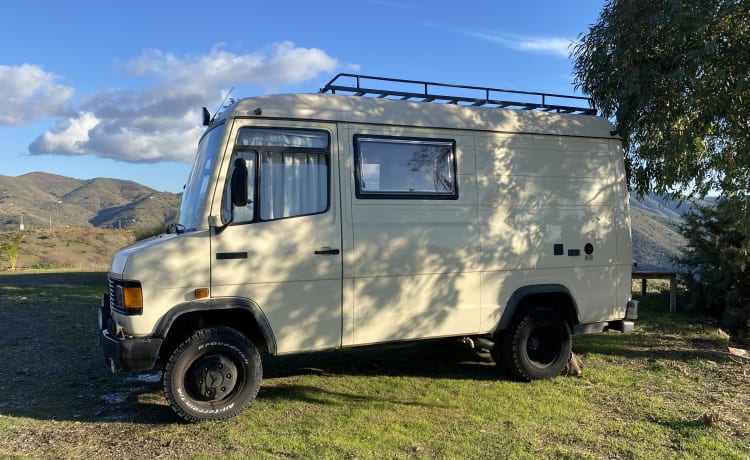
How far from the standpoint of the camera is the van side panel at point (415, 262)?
18.7 ft

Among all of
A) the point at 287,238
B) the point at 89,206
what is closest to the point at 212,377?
the point at 287,238

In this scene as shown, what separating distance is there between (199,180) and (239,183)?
0.74 meters

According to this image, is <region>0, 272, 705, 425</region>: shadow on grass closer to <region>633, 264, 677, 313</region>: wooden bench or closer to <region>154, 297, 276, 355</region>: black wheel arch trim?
<region>633, 264, 677, 313</region>: wooden bench

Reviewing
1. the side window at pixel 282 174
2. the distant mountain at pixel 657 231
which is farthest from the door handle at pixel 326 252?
the distant mountain at pixel 657 231

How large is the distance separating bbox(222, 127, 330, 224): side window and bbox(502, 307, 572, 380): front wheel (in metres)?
2.70

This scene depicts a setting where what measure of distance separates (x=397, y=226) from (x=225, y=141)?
1888 mm

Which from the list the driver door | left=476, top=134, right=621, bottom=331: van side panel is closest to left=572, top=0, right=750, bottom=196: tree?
left=476, top=134, right=621, bottom=331: van side panel

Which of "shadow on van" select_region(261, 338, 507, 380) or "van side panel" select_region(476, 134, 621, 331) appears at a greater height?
"van side panel" select_region(476, 134, 621, 331)

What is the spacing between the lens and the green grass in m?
4.64

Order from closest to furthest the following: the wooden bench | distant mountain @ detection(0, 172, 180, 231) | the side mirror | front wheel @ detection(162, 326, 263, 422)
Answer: the side mirror
front wheel @ detection(162, 326, 263, 422)
the wooden bench
distant mountain @ detection(0, 172, 180, 231)

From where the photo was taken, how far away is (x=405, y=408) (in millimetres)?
5617

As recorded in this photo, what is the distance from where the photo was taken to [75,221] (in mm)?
113750

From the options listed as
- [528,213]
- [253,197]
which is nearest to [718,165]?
[528,213]

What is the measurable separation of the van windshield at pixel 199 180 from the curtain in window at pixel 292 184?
487mm
